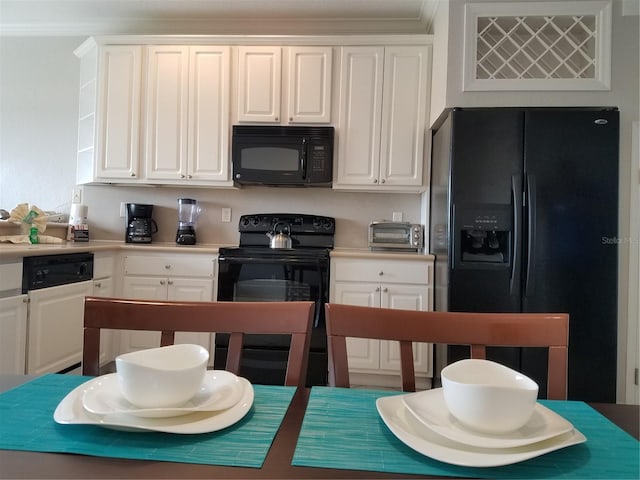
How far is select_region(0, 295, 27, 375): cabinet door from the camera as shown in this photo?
1.63m

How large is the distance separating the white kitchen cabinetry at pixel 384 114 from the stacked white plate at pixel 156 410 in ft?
7.11

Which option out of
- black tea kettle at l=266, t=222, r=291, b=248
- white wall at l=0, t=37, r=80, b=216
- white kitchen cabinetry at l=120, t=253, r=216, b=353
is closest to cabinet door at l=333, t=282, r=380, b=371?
black tea kettle at l=266, t=222, r=291, b=248

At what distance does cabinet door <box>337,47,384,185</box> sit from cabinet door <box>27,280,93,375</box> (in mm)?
1864

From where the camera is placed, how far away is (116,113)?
266 cm

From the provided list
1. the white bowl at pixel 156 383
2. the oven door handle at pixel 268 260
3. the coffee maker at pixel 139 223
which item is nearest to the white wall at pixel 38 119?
the coffee maker at pixel 139 223

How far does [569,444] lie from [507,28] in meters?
2.41

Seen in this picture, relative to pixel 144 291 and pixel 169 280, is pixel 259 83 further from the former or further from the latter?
pixel 144 291

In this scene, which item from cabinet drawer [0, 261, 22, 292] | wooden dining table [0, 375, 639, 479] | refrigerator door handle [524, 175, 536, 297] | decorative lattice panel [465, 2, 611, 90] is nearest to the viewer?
wooden dining table [0, 375, 639, 479]

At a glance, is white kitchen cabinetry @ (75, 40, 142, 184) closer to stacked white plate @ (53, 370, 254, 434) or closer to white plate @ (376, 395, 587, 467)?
stacked white plate @ (53, 370, 254, 434)

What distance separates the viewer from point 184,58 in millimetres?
2615

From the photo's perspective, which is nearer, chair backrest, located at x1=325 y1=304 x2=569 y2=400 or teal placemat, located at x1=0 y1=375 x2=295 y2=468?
teal placemat, located at x1=0 y1=375 x2=295 y2=468

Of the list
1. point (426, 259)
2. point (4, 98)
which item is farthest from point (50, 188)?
point (426, 259)

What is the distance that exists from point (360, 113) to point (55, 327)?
90.5 inches

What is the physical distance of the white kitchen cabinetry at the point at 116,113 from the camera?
2645 millimetres
